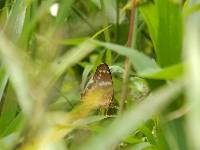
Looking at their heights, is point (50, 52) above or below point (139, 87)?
above

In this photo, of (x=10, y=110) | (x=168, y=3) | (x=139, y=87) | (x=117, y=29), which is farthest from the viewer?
(x=117, y=29)

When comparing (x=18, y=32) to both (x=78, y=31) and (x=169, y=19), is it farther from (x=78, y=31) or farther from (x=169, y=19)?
(x=169, y=19)

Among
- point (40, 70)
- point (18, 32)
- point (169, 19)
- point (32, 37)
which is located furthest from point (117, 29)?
point (40, 70)

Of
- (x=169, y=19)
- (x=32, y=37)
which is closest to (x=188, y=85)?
(x=169, y=19)

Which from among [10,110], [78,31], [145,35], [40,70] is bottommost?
[145,35]

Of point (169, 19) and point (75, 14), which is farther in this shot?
point (75, 14)

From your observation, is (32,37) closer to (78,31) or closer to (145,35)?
(78,31)

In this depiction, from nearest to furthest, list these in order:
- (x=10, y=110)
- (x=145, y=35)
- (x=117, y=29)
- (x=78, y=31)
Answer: (x=78, y=31)
(x=10, y=110)
(x=117, y=29)
(x=145, y=35)
